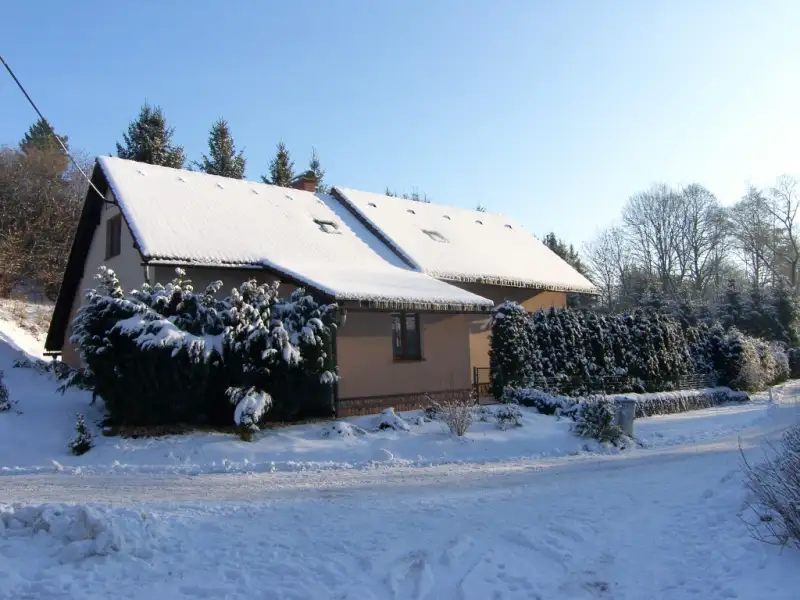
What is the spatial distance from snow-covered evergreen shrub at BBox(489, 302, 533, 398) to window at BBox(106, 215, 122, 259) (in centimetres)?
1128

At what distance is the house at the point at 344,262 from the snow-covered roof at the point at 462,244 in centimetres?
8

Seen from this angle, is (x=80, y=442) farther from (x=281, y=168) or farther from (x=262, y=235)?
(x=281, y=168)

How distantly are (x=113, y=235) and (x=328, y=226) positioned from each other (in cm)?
677

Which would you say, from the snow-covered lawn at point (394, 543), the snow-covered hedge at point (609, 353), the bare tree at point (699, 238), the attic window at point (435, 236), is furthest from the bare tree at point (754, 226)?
the snow-covered lawn at point (394, 543)

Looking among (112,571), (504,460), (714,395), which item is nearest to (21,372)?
(504,460)

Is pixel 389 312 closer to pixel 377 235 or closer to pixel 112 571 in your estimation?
pixel 377 235

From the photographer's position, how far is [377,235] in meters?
23.1

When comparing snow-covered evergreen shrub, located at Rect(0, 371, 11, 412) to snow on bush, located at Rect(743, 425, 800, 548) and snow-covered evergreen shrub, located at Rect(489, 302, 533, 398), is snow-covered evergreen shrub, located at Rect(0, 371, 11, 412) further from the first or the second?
snow on bush, located at Rect(743, 425, 800, 548)

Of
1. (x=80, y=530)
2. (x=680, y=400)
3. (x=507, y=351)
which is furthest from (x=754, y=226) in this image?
(x=80, y=530)

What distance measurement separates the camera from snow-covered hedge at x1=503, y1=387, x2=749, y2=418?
16.6 metres

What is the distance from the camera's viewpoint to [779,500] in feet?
19.2

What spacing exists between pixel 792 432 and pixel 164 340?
985cm

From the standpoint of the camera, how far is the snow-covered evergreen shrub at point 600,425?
13625 mm

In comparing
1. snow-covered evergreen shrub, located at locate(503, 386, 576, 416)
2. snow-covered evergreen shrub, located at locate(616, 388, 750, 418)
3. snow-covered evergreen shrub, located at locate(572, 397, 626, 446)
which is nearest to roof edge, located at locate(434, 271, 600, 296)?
snow-covered evergreen shrub, located at locate(503, 386, 576, 416)
